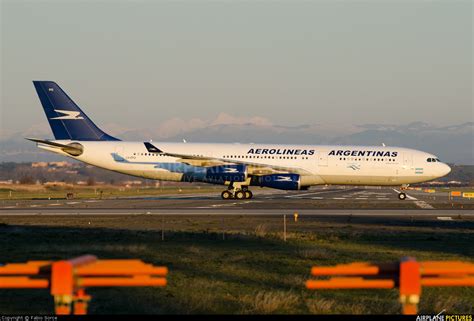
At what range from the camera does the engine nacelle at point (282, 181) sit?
2344 inches

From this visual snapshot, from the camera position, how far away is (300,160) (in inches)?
2410

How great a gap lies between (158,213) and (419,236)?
66.5 ft

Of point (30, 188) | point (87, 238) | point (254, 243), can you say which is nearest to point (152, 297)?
point (254, 243)

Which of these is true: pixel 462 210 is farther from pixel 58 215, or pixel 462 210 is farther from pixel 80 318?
pixel 80 318

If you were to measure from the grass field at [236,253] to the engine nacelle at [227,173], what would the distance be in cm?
1819

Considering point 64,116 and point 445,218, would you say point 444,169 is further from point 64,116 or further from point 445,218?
point 64,116

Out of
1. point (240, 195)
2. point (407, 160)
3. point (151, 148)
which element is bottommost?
point (240, 195)

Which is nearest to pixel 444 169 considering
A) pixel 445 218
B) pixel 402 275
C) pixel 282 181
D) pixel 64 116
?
pixel 282 181

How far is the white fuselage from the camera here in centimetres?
6094

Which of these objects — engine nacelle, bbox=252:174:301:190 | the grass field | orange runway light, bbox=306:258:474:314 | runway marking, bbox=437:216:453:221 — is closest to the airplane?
engine nacelle, bbox=252:174:301:190

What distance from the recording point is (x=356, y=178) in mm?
61000

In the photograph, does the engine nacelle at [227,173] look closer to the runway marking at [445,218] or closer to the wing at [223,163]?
the wing at [223,163]

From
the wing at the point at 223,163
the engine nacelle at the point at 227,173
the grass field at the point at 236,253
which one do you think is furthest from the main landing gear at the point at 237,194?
the grass field at the point at 236,253

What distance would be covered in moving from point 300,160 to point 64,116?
2176cm
